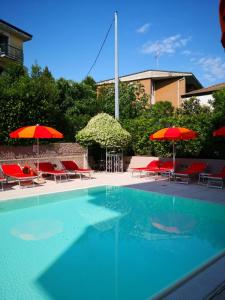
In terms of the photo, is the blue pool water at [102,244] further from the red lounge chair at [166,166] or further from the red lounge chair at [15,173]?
the red lounge chair at [166,166]

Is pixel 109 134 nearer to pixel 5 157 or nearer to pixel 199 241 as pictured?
pixel 5 157

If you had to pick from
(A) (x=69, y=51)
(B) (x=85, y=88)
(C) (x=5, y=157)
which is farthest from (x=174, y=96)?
(C) (x=5, y=157)

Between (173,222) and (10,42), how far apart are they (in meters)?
27.0

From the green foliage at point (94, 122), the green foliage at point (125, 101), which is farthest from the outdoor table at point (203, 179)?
the green foliage at point (125, 101)

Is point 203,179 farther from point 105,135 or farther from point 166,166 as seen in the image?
point 105,135

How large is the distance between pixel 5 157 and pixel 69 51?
1244 centimetres

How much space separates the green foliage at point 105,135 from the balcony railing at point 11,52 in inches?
599

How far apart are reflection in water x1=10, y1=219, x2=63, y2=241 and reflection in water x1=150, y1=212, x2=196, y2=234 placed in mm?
2827

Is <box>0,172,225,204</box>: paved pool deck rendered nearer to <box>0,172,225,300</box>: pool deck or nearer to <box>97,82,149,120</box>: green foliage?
<box>0,172,225,300</box>: pool deck

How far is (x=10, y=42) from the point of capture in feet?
94.8

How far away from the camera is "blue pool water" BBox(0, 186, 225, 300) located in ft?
16.2

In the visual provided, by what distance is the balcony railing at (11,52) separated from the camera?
92.3 feet

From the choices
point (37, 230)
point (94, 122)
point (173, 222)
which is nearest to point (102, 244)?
point (37, 230)

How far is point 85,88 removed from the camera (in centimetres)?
2617
